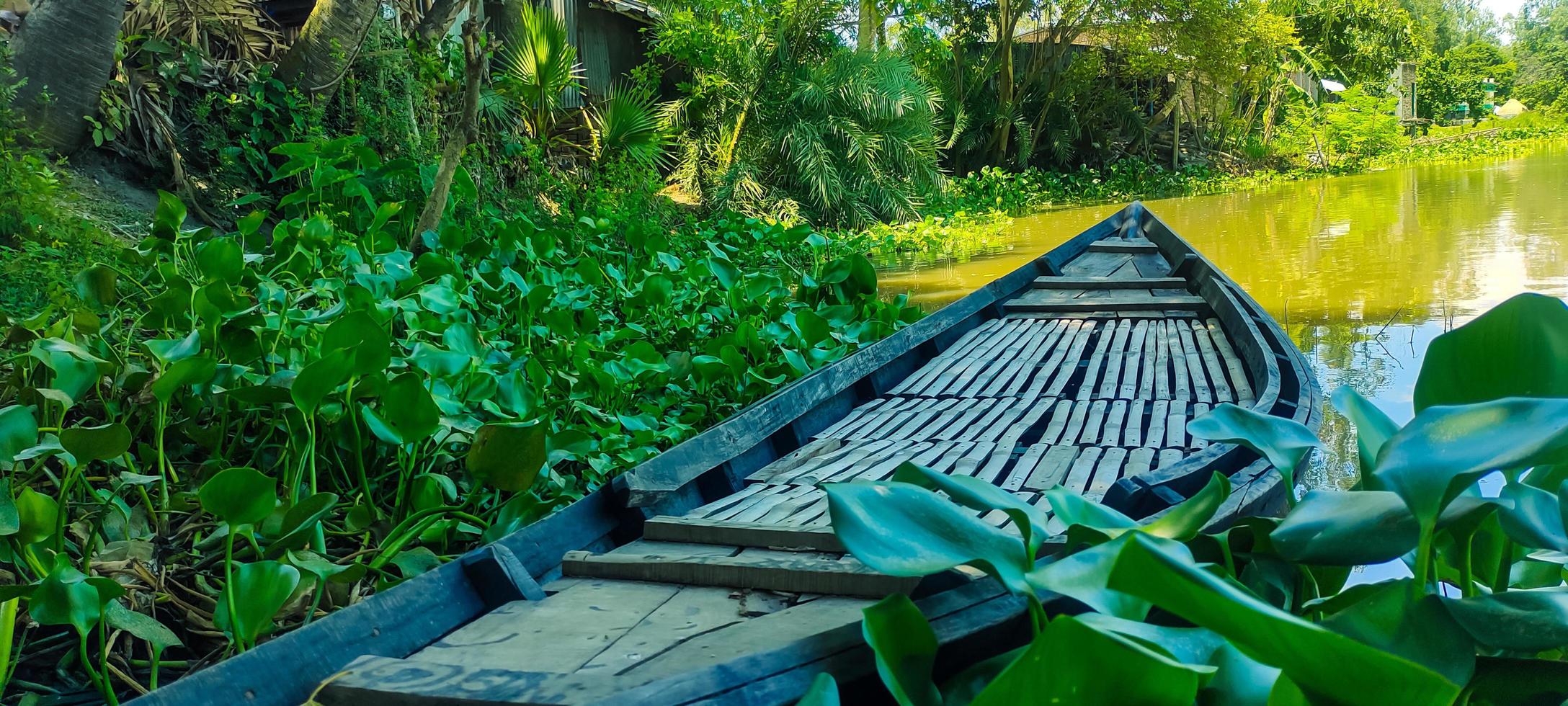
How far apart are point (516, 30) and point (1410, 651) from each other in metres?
8.50

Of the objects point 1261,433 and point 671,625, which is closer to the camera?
point 1261,433

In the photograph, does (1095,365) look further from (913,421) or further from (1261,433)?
(1261,433)

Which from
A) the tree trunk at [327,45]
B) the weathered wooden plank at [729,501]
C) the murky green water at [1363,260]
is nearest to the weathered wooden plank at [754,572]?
the weathered wooden plank at [729,501]

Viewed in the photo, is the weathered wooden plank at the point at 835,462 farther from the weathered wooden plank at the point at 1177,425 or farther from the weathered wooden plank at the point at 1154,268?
the weathered wooden plank at the point at 1154,268

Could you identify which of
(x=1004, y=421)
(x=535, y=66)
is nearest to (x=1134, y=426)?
(x=1004, y=421)

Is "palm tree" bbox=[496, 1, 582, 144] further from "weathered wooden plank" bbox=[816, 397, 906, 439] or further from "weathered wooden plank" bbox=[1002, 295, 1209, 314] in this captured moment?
"weathered wooden plank" bbox=[816, 397, 906, 439]

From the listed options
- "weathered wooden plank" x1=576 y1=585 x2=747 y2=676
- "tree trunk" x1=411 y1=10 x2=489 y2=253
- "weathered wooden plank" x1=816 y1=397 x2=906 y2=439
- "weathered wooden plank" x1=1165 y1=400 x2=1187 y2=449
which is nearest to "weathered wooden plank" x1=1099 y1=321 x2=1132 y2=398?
"weathered wooden plank" x1=1165 y1=400 x2=1187 y2=449

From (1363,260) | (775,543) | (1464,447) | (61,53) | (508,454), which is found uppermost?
(61,53)

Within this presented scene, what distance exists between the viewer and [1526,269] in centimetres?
723

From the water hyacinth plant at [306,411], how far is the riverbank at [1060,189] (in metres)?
5.87

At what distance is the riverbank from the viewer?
10.4m

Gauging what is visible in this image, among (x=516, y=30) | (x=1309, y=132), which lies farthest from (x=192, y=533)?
(x=1309, y=132)

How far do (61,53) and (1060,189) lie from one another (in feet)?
45.8

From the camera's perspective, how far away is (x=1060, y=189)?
16.3 m
